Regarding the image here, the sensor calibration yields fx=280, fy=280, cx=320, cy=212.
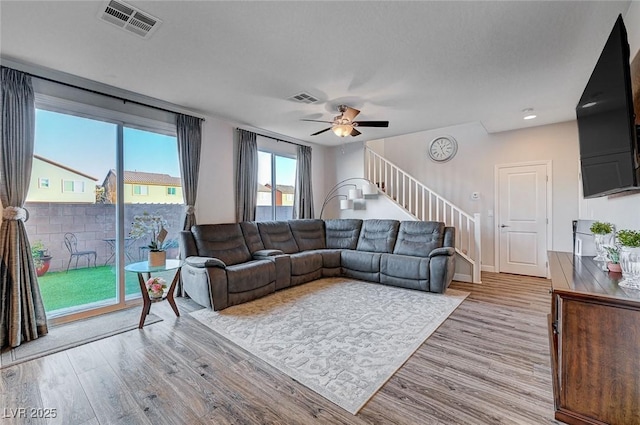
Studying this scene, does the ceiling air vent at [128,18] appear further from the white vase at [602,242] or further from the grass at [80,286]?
the white vase at [602,242]

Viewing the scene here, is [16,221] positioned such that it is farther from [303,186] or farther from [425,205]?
[425,205]

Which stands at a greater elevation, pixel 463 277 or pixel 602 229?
pixel 602 229

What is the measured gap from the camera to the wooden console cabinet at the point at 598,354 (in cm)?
142

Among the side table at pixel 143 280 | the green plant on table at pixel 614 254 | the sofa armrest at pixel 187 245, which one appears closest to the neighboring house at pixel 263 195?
the sofa armrest at pixel 187 245

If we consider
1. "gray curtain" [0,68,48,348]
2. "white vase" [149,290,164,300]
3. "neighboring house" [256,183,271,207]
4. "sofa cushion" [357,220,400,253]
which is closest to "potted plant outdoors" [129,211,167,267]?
"white vase" [149,290,164,300]

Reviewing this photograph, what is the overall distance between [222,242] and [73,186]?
182 centimetres

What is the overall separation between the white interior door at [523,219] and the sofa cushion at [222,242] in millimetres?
4692

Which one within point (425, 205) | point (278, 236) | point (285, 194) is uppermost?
point (285, 194)

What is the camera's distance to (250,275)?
3.65 m

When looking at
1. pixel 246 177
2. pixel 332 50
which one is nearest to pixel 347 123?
pixel 332 50

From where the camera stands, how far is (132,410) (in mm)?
1749

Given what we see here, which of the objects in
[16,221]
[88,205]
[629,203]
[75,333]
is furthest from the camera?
[88,205]

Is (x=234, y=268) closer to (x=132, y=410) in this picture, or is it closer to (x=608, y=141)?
(x=132, y=410)

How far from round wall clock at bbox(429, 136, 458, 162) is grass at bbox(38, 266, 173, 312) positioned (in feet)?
19.3
